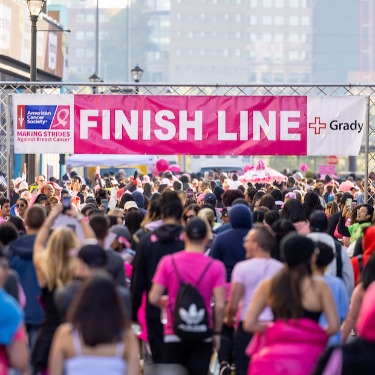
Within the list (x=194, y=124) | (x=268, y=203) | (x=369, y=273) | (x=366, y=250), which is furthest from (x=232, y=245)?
(x=194, y=124)

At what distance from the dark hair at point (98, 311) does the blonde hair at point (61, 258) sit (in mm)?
2652

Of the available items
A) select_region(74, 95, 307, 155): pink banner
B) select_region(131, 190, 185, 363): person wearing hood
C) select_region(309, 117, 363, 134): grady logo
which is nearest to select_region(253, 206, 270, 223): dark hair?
select_region(131, 190, 185, 363): person wearing hood

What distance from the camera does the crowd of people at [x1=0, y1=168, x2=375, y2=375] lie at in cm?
636

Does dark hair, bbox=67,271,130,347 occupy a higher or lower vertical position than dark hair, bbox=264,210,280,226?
lower

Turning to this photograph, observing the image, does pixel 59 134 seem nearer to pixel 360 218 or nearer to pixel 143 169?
pixel 360 218

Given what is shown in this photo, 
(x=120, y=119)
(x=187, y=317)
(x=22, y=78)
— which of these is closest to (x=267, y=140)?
(x=120, y=119)

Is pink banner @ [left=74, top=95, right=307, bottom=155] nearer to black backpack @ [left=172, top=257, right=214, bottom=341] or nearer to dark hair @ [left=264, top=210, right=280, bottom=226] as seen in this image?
dark hair @ [left=264, top=210, right=280, bottom=226]

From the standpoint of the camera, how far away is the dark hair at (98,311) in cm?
605

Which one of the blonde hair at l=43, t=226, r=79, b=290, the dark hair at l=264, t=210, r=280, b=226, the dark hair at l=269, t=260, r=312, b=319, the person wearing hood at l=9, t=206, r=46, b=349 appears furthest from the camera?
the dark hair at l=264, t=210, r=280, b=226

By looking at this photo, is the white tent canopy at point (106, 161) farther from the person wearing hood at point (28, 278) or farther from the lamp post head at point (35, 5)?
the person wearing hood at point (28, 278)

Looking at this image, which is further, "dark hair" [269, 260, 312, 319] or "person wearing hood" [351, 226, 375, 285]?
"person wearing hood" [351, 226, 375, 285]

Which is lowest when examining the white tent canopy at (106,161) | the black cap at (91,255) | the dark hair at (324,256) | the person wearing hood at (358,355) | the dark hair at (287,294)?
the person wearing hood at (358,355)

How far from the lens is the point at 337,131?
61.8 feet

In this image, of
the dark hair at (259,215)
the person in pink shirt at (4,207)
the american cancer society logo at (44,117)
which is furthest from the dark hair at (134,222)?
the american cancer society logo at (44,117)
